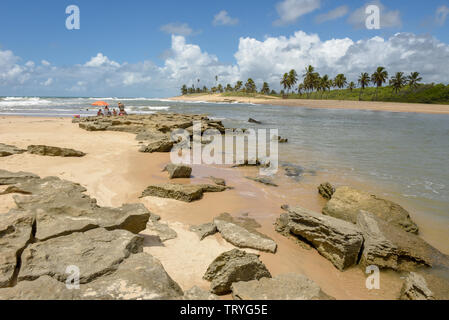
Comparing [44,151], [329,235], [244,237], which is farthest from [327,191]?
[44,151]

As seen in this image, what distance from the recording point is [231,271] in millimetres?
3408

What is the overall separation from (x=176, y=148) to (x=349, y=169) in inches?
317

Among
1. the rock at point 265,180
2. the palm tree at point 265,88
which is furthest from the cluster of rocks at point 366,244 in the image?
the palm tree at point 265,88

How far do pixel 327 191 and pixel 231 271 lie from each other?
5060mm

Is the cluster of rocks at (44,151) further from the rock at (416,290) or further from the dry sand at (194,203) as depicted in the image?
the rock at (416,290)

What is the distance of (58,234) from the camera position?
362 cm

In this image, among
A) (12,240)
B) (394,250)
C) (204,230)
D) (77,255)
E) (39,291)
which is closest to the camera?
(39,291)

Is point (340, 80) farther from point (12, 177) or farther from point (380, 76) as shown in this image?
point (12, 177)

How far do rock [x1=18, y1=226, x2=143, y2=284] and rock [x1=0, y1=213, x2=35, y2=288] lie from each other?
0.35 feet

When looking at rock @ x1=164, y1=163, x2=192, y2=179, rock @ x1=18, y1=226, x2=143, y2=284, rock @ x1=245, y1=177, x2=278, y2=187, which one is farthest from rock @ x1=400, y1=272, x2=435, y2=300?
rock @ x1=164, y1=163, x2=192, y2=179

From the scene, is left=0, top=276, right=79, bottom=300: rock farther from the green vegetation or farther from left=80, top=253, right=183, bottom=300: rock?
the green vegetation

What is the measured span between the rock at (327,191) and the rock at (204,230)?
12.7ft

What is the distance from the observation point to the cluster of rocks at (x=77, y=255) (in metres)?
2.60

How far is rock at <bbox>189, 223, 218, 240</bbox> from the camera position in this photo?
197 inches
